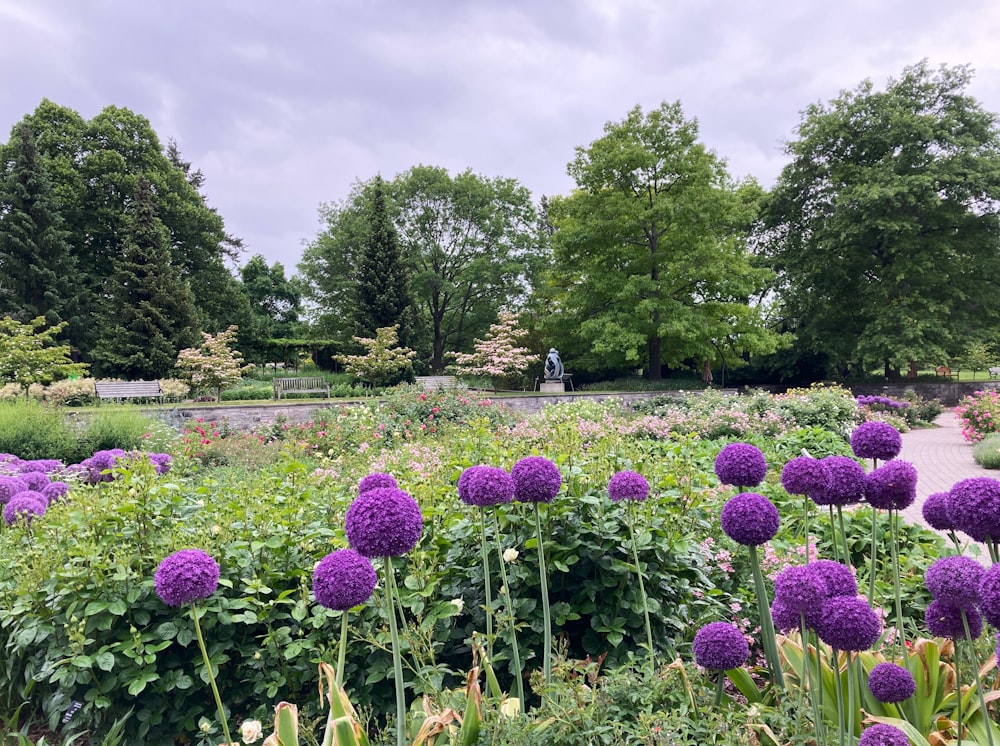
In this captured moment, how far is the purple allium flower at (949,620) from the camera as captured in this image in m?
1.26

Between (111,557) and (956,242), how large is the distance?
27072 millimetres

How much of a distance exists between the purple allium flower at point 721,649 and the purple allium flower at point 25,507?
3.02m

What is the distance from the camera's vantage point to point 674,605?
2.38m

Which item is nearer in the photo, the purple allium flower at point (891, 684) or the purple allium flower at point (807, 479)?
the purple allium flower at point (891, 684)

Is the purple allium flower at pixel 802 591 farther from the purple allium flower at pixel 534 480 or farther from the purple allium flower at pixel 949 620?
the purple allium flower at pixel 534 480

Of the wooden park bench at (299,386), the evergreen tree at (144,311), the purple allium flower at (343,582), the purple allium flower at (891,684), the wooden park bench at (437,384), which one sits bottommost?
the wooden park bench at (299,386)

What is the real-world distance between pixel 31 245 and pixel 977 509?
28.2 metres

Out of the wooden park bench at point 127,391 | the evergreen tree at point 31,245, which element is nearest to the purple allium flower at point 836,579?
the wooden park bench at point 127,391

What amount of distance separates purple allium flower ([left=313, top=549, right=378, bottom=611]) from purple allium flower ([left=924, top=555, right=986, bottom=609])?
1.24m

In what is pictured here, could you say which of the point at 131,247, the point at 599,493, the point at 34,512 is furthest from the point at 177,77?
the point at 131,247

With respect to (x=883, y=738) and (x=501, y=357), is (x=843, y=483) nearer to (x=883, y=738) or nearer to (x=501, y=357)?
(x=883, y=738)

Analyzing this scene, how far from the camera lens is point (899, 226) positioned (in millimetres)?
19922

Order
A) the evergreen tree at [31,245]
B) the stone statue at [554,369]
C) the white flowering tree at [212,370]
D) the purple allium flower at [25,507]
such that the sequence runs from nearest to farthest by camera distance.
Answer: the purple allium flower at [25,507] < the white flowering tree at [212,370] < the stone statue at [554,369] < the evergreen tree at [31,245]

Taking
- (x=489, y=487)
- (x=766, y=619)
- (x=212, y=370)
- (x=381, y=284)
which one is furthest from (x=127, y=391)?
(x=766, y=619)
